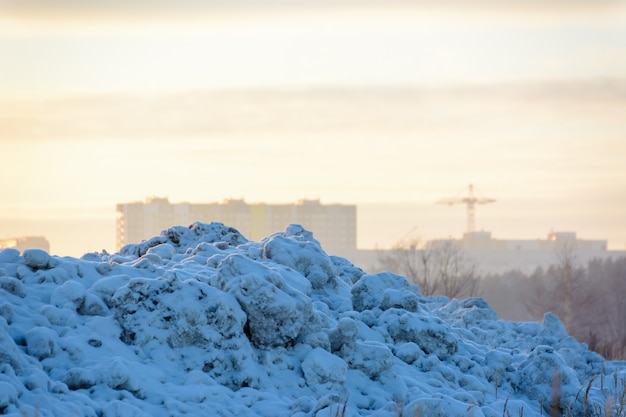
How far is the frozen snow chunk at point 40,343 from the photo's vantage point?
653cm

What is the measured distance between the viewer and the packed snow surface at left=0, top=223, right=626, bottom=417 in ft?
21.1

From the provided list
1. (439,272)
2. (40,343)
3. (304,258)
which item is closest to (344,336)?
(304,258)

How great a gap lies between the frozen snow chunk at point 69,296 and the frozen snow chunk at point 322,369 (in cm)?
179

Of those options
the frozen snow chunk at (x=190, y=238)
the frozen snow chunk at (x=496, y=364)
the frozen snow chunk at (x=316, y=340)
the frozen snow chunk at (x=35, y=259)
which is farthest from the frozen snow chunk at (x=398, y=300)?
the frozen snow chunk at (x=35, y=259)

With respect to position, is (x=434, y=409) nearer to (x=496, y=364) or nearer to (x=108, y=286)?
(x=496, y=364)

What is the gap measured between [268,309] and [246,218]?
12999cm

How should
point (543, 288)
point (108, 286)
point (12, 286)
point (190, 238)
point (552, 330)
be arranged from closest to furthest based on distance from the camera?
1. point (12, 286)
2. point (108, 286)
3. point (190, 238)
4. point (552, 330)
5. point (543, 288)

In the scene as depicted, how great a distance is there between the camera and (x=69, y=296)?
7289mm

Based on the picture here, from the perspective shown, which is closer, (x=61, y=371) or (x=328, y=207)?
(x=61, y=371)

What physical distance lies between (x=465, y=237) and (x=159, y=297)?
529ft

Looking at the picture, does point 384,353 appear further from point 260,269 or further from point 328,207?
point 328,207

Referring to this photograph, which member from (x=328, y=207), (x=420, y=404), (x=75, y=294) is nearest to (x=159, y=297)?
(x=75, y=294)

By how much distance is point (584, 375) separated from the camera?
1012 cm

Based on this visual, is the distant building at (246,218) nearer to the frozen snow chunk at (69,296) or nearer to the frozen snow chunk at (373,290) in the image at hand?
the frozen snow chunk at (373,290)
